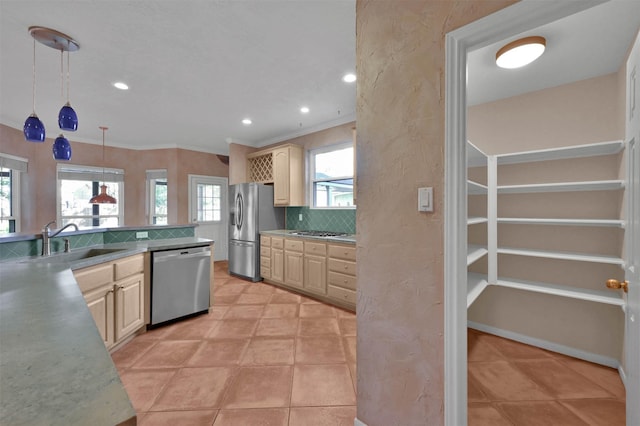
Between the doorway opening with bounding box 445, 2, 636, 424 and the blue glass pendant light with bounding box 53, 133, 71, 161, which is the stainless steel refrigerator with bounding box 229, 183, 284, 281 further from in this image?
the doorway opening with bounding box 445, 2, 636, 424

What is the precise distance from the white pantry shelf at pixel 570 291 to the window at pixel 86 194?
664 centimetres

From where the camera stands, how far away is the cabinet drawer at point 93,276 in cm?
192

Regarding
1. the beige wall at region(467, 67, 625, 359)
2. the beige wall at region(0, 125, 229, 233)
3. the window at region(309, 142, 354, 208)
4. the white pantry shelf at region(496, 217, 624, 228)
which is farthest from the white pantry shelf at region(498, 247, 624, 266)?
the beige wall at region(0, 125, 229, 233)

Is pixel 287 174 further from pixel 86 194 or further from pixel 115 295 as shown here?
pixel 86 194

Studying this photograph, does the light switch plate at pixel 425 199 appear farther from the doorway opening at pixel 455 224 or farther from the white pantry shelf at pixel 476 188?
the white pantry shelf at pixel 476 188

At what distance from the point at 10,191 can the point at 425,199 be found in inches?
237

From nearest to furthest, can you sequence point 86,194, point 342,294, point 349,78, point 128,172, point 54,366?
point 54,366
point 349,78
point 342,294
point 86,194
point 128,172

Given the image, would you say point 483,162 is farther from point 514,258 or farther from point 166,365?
point 166,365

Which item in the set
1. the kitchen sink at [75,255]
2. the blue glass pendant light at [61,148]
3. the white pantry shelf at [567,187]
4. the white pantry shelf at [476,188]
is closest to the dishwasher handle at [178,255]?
the kitchen sink at [75,255]

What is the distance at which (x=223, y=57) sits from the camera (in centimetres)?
241

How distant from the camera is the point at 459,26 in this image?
1.12 metres

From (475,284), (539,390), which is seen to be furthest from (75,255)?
(539,390)

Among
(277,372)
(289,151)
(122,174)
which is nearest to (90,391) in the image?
(277,372)

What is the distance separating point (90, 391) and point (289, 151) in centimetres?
421
